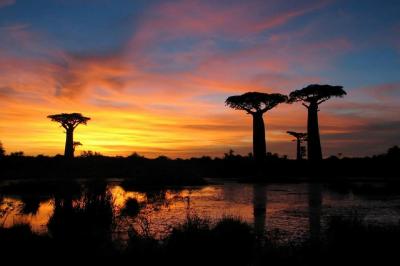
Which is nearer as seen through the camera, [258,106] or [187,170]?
[187,170]

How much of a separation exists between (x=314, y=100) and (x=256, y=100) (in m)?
4.81

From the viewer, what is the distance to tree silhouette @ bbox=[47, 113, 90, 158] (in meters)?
49.8

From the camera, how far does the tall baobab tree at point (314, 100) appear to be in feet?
121

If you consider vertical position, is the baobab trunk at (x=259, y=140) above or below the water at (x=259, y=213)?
above

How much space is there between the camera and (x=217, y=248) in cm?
725

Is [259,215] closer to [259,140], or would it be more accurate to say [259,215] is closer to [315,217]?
[315,217]

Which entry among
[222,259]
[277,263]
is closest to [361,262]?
[277,263]

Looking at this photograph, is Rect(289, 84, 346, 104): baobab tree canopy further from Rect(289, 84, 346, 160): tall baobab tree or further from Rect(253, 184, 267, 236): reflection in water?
Rect(253, 184, 267, 236): reflection in water

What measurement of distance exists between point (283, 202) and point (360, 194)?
452 centimetres

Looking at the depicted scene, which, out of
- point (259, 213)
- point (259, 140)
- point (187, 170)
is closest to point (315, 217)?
point (259, 213)

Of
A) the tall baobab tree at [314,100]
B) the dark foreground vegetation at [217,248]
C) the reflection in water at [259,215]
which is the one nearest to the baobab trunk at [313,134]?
the tall baobab tree at [314,100]

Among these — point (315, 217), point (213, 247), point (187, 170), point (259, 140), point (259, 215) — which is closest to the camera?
point (213, 247)

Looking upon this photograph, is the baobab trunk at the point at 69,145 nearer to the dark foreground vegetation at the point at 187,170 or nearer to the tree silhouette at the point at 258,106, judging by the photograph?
the dark foreground vegetation at the point at 187,170

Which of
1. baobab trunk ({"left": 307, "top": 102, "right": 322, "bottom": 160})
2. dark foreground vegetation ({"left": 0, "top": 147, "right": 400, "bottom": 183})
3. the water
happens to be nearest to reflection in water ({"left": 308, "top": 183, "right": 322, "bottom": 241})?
the water
